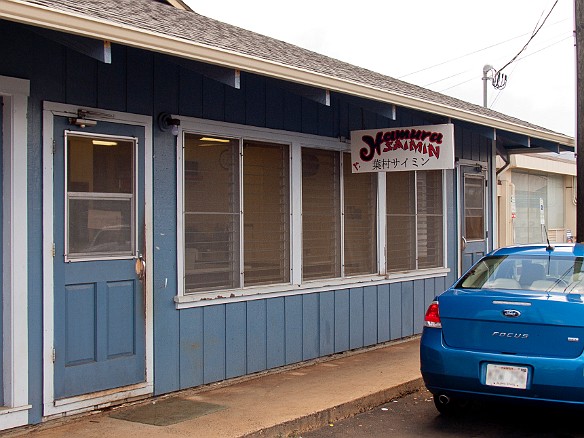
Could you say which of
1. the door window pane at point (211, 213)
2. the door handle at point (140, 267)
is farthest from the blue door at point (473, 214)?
the door handle at point (140, 267)

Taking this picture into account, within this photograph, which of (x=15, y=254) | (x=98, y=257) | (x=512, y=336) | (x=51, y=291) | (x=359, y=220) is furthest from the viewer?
(x=359, y=220)

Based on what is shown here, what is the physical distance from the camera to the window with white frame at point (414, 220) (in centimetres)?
1059

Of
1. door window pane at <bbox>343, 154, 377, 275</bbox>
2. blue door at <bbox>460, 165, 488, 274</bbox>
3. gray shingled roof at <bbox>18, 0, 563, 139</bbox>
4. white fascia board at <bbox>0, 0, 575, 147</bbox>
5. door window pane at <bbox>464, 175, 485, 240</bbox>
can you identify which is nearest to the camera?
white fascia board at <bbox>0, 0, 575, 147</bbox>

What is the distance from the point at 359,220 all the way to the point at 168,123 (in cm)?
345

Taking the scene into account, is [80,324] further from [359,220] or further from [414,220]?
[414,220]

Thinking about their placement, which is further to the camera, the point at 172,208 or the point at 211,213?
the point at 211,213

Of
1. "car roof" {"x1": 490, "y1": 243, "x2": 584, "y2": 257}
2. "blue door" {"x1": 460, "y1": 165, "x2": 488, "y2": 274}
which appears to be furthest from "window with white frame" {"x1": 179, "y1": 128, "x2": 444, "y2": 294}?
"car roof" {"x1": 490, "y1": 243, "x2": 584, "y2": 257}

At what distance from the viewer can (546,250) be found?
700 centimetres

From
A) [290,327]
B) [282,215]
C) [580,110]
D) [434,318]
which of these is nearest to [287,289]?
[290,327]

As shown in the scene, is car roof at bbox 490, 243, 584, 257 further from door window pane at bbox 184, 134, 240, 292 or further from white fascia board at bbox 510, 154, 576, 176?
white fascia board at bbox 510, 154, 576, 176

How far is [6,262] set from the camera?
5980 mm

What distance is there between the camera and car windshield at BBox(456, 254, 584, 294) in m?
6.43

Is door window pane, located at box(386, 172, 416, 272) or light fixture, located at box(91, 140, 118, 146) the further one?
door window pane, located at box(386, 172, 416, 272)

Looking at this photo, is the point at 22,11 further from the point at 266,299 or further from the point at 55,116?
the point at 266,299
